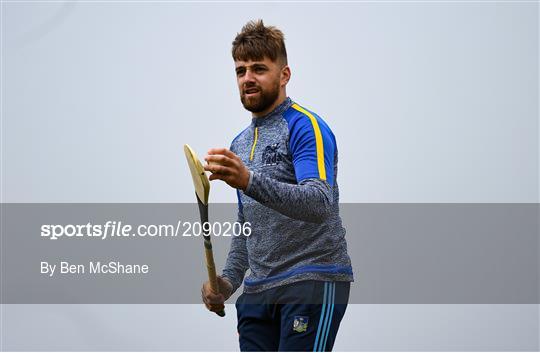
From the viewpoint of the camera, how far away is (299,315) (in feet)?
8.20

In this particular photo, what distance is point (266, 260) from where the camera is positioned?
2.61 meters

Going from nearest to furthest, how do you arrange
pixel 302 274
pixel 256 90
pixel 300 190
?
pixel 300 190, pixel 302 274, pixel 256 90

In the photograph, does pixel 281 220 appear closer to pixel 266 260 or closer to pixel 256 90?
pixel 266 260

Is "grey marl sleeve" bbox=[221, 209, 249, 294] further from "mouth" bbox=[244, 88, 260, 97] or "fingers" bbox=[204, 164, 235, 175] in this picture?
"fingers" bbox=[204, 164, 235, 175]

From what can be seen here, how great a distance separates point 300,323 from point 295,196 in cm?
51

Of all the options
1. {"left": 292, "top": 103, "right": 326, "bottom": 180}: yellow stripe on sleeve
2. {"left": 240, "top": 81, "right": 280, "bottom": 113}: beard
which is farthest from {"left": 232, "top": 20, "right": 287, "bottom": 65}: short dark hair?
{"left": 292, "top": 103, "right": 326, "bottom": 180}: yellow stripe on sleeve

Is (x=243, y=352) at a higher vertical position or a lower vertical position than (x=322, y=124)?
lower

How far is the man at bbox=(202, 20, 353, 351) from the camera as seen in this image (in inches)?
96.3

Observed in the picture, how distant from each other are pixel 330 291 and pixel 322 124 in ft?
1.90

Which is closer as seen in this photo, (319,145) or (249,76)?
(319,145)

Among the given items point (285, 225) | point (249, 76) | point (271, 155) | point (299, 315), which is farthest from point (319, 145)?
point (299, 315)

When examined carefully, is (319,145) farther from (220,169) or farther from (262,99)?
(220,169)

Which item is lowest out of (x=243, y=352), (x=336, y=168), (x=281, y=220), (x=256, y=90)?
(x=243, y=352)

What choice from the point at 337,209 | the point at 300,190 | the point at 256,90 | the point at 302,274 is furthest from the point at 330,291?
the point at 256,90
